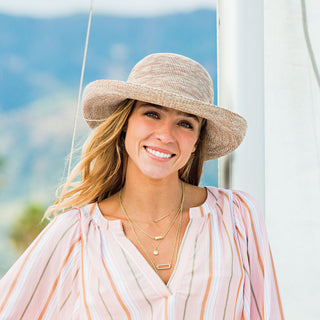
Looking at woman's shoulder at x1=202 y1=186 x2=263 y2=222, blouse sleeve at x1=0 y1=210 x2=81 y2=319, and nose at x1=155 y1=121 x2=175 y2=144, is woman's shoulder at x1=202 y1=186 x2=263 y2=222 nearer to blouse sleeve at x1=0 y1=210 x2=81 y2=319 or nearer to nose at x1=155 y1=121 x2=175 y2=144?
nose at x1=155 y1=121 x2=175 y2=144

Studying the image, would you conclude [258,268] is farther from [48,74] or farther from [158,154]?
[48,74]

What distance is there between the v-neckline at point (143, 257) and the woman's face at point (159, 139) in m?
0.17

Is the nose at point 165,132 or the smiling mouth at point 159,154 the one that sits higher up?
the nose at point 165,132

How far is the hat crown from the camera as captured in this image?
3.85 ft

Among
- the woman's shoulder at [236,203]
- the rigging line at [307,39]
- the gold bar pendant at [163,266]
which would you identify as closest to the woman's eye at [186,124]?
the woman's shoulder at [236,203]

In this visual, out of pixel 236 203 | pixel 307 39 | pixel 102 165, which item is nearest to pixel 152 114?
pixel 102 165

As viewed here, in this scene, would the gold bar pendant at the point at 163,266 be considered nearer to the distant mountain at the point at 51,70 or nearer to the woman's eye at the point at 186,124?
the woman's eye at the point at 186,124

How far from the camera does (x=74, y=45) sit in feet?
27.2

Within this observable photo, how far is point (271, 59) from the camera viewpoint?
1.62 metres

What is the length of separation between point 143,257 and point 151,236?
3.3 inches

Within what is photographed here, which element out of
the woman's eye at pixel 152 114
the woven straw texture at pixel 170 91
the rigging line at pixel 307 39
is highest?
the rigging line at pixel 307 39

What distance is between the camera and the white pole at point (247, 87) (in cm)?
147

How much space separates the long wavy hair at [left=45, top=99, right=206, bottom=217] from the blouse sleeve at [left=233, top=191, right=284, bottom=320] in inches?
10.7

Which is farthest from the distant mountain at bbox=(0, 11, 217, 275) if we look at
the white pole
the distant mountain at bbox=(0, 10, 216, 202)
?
the white pole
